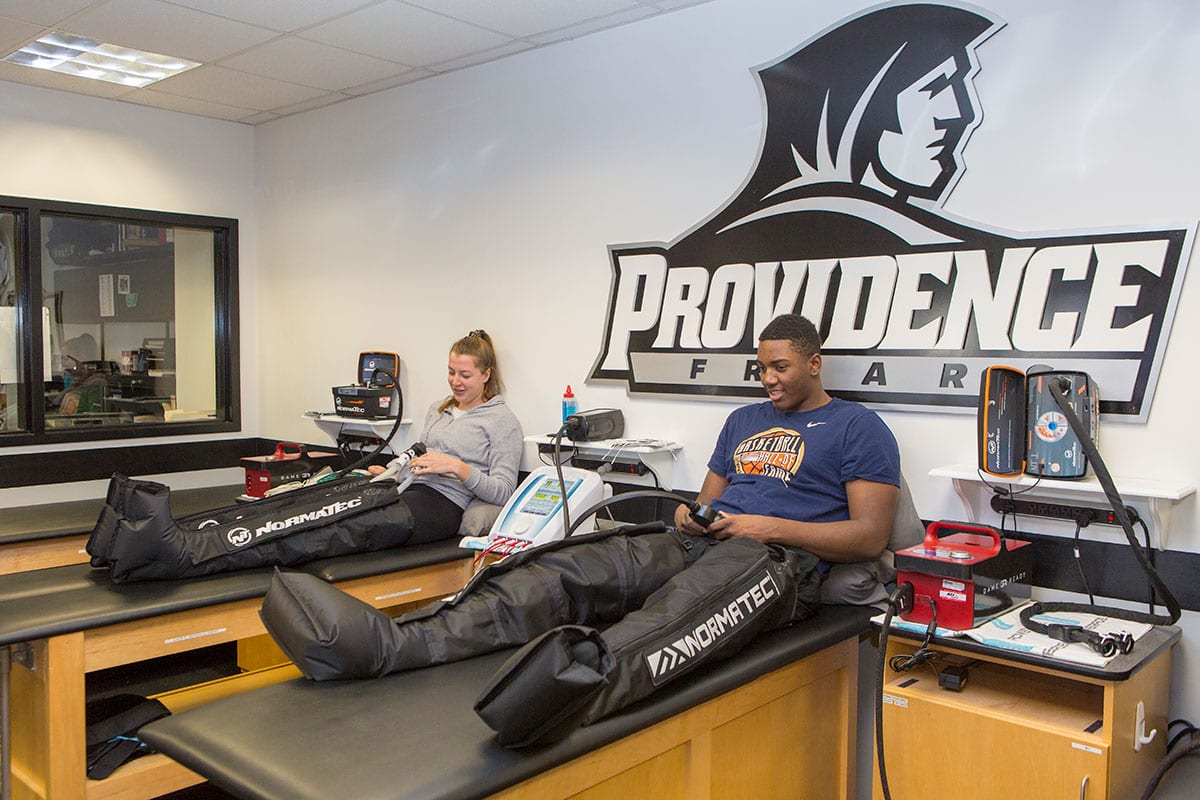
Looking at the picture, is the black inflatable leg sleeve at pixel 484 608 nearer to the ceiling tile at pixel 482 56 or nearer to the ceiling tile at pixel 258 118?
the ceiling tile at pixel 482 56

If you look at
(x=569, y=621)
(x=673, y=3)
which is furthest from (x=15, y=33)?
(x=569, y=621)

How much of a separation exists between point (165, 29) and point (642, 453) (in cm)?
241

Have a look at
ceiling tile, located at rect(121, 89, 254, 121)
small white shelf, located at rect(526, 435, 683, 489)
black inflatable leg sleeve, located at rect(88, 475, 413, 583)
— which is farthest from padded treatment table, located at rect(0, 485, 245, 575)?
ceiling tile, located at rect(121, 89, 254, 121)

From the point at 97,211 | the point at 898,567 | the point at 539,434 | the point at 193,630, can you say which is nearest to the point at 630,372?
the point at 539,434

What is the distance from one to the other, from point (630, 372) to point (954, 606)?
61.5 inches

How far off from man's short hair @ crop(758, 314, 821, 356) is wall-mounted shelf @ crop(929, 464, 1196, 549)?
0.50m

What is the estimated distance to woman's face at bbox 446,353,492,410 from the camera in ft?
12.4

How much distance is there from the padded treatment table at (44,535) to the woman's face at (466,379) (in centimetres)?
111

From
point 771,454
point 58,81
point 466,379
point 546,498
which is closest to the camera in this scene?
point 771,454

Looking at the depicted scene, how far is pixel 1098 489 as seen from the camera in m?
2.29

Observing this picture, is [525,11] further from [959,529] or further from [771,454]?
[959,529]

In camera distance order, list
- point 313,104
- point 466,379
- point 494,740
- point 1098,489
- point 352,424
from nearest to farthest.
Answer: point 494,740 → point 1098,489 → point 466,379 → point 352,424 → point 313,104

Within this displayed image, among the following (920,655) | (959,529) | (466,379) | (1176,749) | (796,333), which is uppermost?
(796,333)

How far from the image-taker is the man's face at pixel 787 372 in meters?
2.77
